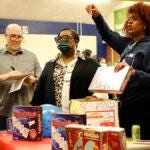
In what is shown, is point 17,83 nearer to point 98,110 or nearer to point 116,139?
point 98,110

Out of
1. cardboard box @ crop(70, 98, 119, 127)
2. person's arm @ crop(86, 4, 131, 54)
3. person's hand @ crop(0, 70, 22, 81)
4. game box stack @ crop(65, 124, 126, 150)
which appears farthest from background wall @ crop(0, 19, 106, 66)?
game box stack @ crop(65, 124, 126, 150)

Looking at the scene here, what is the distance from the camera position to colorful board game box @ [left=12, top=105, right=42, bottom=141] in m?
1.92

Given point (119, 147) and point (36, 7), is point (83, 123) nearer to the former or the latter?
point (119, 147)

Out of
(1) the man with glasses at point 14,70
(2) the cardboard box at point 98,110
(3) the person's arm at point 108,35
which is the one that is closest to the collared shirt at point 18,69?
(1) the man with glasses at point 14,70

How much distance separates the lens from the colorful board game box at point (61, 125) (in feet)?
5.17

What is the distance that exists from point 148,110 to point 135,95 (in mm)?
141

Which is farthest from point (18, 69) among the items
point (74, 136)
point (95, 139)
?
point (95, 139)

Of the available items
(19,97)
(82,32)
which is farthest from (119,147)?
(82,32)

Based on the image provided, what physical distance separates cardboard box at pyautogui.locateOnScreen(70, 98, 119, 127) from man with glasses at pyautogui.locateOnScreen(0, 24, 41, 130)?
4.56 ft

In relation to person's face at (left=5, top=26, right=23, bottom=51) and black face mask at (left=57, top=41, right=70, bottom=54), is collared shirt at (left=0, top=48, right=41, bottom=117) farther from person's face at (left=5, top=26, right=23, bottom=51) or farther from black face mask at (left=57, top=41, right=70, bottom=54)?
black face mask at (left=57, top=41, right=70, bottom=54)

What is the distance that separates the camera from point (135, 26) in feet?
7.91

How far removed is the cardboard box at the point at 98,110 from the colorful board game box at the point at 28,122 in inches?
8.2

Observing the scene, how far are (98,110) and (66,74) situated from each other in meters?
1.00

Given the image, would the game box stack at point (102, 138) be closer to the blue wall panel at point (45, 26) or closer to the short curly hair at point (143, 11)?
the short curly hair at point (143, 11)
